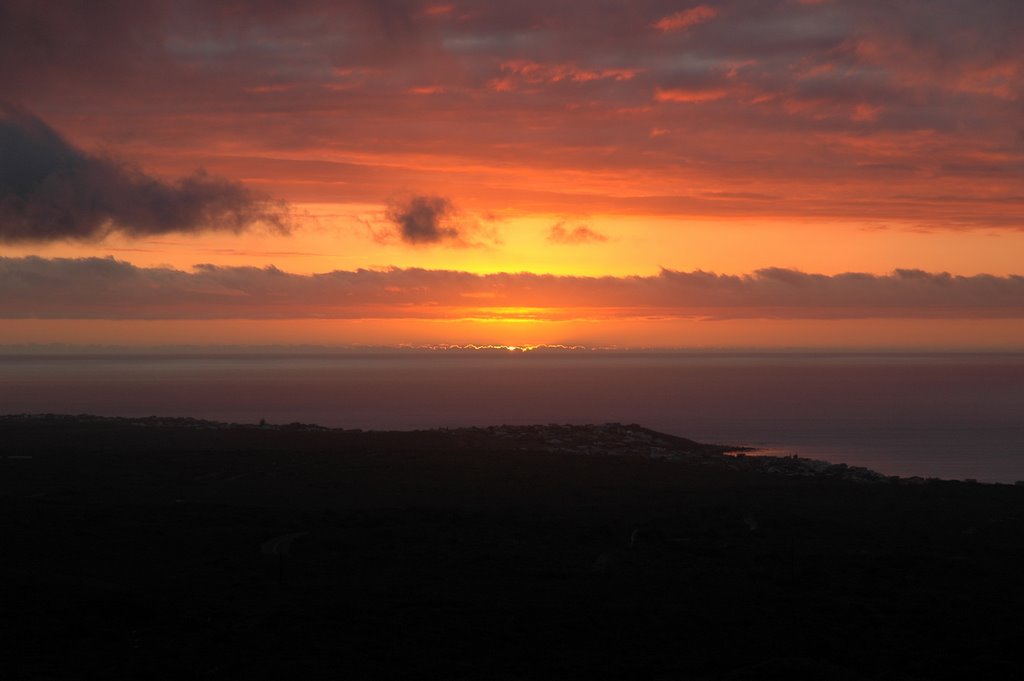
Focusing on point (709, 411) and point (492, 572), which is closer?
point (492, 572)

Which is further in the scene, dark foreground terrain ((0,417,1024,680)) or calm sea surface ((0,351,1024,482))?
calm sea surface ((0,351,1024,482))

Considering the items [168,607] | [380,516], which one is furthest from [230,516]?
[168,607]

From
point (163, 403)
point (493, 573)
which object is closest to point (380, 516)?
point (493, 573)

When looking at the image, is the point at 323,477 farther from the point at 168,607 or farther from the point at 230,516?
the point at 168,607

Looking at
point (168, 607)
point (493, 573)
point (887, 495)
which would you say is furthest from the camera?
point (887, 495)

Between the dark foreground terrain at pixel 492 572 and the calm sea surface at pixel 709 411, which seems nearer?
the dark foreground terrain at pixel 492 572

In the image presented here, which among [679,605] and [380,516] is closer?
[679,605]

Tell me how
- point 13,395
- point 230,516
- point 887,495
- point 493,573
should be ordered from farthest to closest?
point 13,395 < point 887,495 < point 230,516 < point 493,573

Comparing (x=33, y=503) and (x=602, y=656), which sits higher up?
(x=33, y=503)
